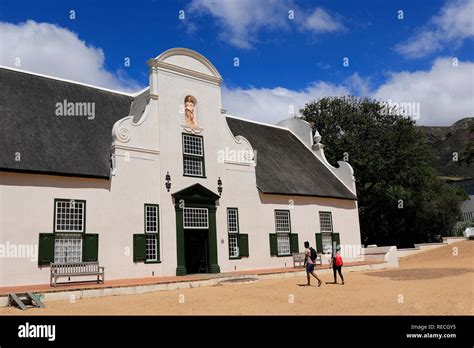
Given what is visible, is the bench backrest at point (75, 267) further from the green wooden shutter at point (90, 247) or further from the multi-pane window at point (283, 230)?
the multi-pane window at point (283, 230)

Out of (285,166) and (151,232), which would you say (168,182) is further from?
(285,166)

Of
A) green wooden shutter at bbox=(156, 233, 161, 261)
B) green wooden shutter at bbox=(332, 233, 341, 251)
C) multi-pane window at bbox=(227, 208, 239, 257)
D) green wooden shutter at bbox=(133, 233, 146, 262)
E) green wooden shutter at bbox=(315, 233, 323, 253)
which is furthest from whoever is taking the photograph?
green wooden shutter at bbox=(332, 233, 341, 251)

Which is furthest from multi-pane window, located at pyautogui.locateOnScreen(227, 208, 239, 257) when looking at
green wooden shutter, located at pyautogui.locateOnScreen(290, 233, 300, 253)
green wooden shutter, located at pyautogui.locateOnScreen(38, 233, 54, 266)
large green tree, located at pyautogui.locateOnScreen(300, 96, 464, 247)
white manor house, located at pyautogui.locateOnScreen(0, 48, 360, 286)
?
large green tree, located at pyautogui.locateOnScreen(300, 96, 464, 247)

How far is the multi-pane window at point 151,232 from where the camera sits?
18078 millimetres

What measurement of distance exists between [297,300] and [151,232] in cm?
796

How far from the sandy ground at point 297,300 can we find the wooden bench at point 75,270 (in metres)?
2.25

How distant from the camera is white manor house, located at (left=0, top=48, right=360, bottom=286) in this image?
15672mm

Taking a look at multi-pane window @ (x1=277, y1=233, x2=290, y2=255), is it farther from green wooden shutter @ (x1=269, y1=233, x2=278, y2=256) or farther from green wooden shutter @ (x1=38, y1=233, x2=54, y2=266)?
green wooden shutter @ (x1=38, y1=233, x2=54, y2=266)

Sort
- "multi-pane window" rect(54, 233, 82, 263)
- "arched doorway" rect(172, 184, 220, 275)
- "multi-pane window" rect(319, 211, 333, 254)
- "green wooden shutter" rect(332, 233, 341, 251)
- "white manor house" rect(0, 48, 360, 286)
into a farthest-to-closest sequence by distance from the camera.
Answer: "green wooden shutter" rect(332, 233, 341, 251), "multi-pane window" rect(319, 211, 333, 254), "arched doorway" rect(172, 184, 220, 275), "multi-pane window" rect(54, 233, 82, 263), "white manor house" rect(0, 48, 360, 286)

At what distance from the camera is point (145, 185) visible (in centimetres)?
1839

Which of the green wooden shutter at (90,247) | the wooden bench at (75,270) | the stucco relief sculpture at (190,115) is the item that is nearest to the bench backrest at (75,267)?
the wooden bench at (75,270)

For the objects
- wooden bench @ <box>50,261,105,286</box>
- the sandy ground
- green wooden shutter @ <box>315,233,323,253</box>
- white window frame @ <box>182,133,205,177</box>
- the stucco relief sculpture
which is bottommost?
the sandy ground

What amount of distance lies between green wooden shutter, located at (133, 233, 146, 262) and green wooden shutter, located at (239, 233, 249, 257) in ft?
16.6
